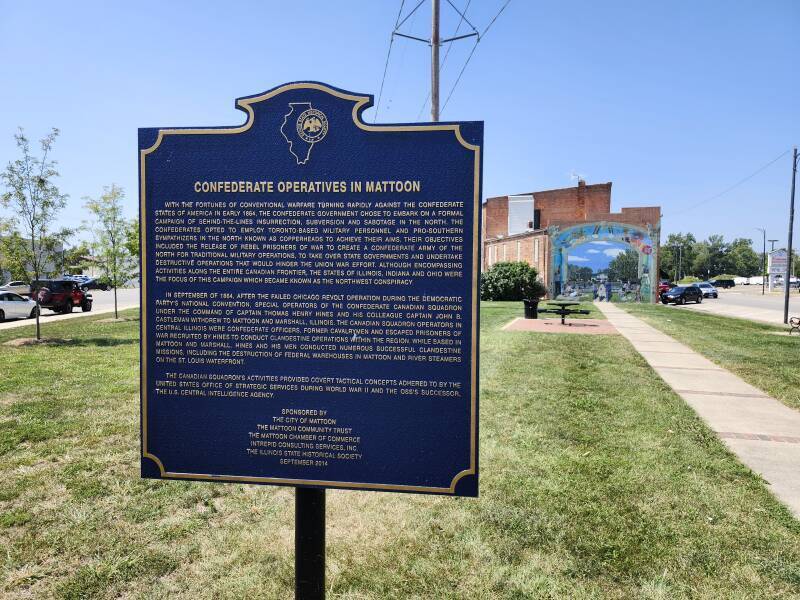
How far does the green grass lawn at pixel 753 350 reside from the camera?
8.34 metres

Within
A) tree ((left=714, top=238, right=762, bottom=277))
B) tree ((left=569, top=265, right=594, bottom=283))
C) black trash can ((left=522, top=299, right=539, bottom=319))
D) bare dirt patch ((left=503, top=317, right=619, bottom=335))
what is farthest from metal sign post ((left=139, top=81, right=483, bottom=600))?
tree ((left=714, top=238, right=762, bottom=277))

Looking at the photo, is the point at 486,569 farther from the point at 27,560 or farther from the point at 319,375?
the point at 27,560

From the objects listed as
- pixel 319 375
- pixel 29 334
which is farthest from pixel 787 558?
pixel 29 334

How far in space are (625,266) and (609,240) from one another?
6.72ft

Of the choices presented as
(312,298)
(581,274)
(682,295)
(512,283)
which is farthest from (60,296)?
(682,295)

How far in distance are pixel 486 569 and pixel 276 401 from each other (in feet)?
5.52

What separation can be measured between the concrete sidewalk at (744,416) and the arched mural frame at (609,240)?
2656 centimetres

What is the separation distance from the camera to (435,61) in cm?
1225

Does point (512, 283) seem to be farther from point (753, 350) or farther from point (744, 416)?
point (744, 416)

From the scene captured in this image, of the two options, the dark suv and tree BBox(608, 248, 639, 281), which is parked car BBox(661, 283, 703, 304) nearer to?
tree BBox(608, 248, 639, 281)

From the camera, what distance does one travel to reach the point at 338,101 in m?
2.55

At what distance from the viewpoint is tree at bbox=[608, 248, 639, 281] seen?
36156mm

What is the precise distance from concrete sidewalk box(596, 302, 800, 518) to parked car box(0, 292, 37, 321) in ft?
71.4

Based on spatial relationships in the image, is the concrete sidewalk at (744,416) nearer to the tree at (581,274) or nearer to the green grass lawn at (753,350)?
the green grass lawn at (753,350)
